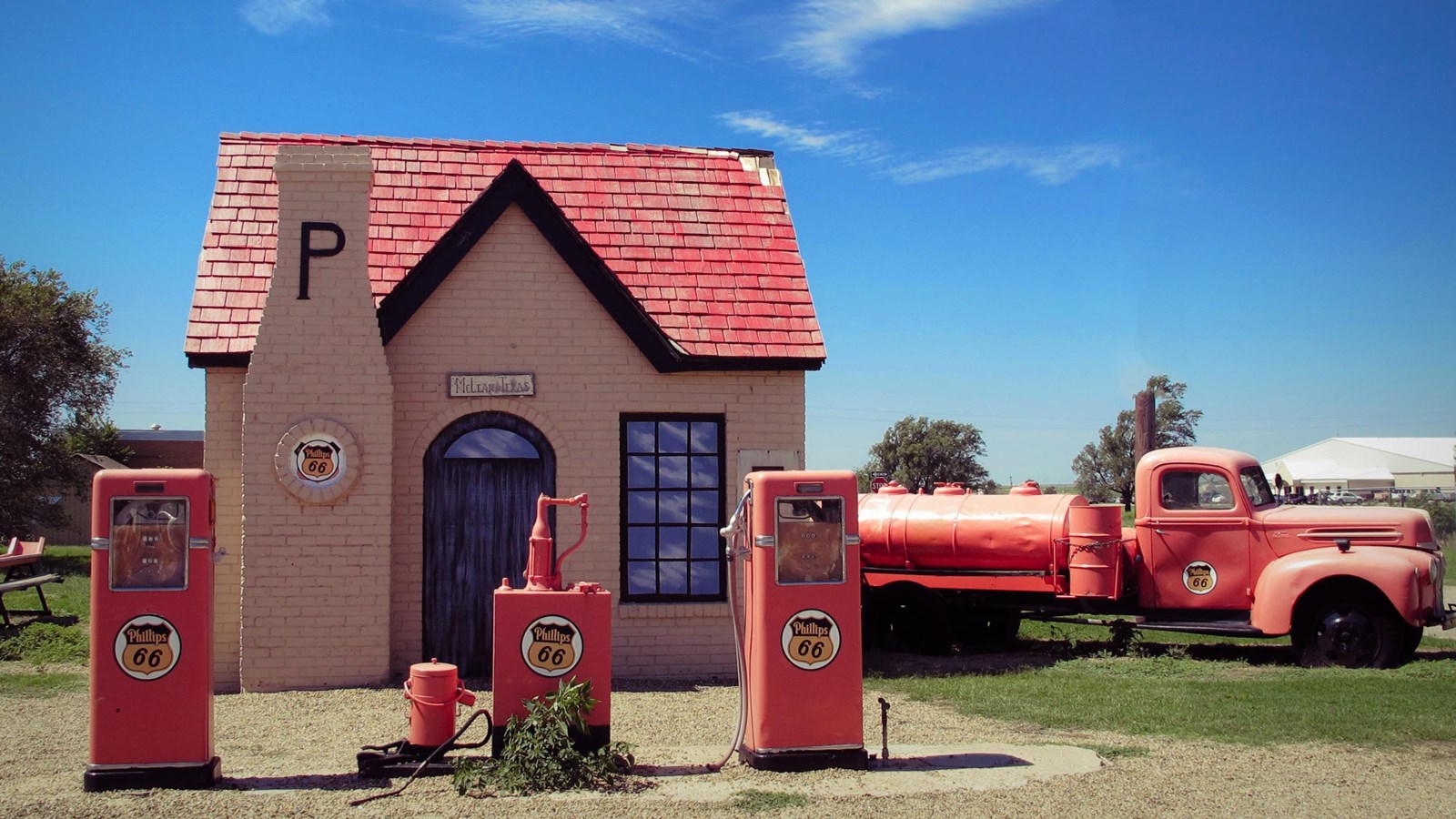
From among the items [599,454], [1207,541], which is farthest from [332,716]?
[1207,541]

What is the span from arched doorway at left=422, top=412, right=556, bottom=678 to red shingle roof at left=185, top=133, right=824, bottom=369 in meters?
1.70

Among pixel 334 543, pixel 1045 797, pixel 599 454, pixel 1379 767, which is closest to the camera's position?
pixel 1045 797

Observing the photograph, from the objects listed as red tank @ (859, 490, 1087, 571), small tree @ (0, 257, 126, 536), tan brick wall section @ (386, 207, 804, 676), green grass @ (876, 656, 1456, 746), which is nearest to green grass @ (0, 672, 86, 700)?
tan brick wall section @ (386, 207, 804, 676)

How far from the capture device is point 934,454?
4444cm

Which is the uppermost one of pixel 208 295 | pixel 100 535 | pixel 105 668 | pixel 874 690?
pixel 208 295

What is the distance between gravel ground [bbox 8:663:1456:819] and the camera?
6973mm

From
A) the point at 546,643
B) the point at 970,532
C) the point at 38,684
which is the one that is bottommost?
the point at 38,684

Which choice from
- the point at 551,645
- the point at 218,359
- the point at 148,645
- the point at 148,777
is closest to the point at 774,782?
the point at 551,645

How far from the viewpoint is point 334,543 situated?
11.2 meters

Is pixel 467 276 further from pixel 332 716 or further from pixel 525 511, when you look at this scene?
pixel 332 716

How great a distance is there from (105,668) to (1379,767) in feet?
25.5

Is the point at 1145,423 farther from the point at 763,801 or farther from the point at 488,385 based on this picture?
the point at 763,801

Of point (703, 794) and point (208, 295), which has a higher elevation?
point (208, 295)

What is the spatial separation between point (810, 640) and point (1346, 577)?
24.7 ft
